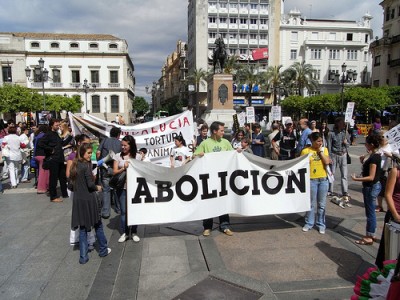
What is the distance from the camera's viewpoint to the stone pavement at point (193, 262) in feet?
12.7

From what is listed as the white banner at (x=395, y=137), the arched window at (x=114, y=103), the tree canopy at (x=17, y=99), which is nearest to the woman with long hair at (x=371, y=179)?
the white banner at (x=395, y=137)

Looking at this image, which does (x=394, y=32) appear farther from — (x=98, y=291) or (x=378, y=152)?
(x=98, y=291)

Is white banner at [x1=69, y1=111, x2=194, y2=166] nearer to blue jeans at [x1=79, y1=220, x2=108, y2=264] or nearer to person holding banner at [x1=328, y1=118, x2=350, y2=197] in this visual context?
person holding banner at [x1=328, y1=118, x2=350, y2=197]

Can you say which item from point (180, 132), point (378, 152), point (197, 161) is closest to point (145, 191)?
point (197, 161)

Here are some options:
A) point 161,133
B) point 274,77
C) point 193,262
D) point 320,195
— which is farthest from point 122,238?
point 274,77

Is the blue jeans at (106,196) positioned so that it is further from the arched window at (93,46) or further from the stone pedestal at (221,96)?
the arched window at (93,46)

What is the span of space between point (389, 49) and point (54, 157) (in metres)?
59.6

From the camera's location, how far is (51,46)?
208 ft

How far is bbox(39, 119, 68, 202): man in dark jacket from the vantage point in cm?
810

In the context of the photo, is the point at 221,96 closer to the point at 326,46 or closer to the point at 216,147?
the point at 216,147

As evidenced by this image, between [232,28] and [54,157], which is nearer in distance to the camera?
[54,157]

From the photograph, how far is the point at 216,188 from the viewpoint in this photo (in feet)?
17.9

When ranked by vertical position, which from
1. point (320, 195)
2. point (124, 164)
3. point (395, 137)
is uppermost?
point (395, 137)

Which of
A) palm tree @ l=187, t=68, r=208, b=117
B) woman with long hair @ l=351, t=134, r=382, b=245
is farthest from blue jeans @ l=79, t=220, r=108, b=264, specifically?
palm tree @ l=187, t=68, r=208, b=117
